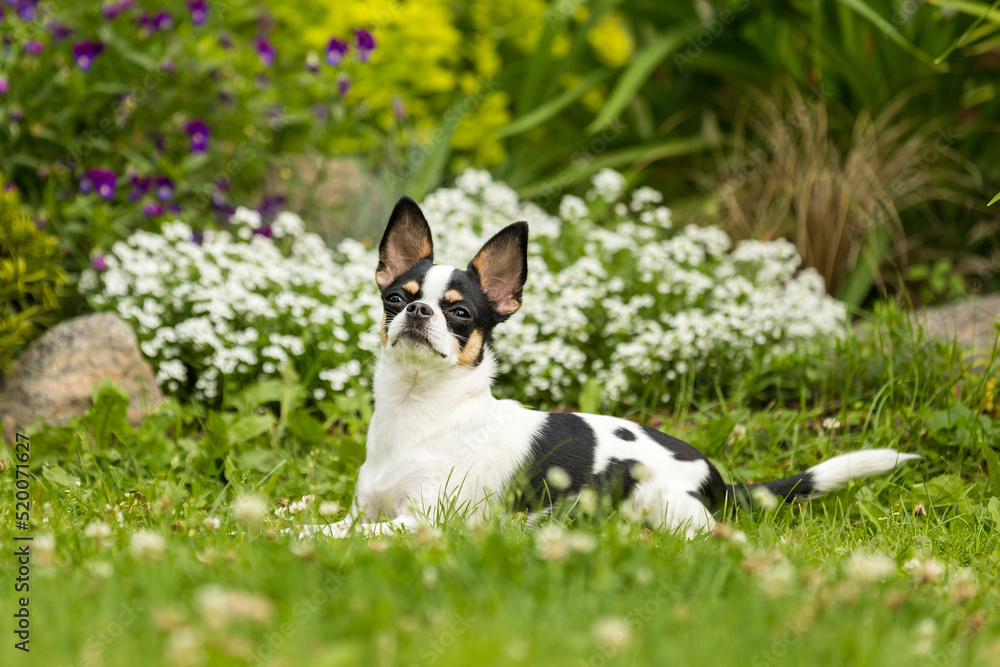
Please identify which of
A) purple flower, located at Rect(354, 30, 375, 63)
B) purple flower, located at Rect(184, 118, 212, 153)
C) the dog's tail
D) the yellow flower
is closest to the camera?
the dog's tail

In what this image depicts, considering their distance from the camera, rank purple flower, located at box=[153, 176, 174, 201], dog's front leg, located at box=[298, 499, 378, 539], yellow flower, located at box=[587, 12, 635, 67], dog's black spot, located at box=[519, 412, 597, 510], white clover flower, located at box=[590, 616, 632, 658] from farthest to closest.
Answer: yellow flower, located at box=[587, 12, 635, 67], purple flower, located at box=[153, 176, 174, 201], dog's black spot, located at box=[519, 412, 597, 510], dog's front leg, located at box=[298, 499, 378, 539], white clover flower, located at box=[590, 616, 632, 658]

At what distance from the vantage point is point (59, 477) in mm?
3549

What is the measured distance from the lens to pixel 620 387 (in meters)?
4.74

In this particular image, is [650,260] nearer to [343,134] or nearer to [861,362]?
[861,362]

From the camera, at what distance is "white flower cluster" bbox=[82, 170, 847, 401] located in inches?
187

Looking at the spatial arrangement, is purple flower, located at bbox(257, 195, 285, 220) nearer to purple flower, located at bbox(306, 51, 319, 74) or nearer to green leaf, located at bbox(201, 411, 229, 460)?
purple flower, located at bbox(306, 51, 319, 74)

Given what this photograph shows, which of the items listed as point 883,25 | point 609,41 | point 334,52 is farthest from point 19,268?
point 609,41

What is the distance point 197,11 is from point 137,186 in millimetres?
1168

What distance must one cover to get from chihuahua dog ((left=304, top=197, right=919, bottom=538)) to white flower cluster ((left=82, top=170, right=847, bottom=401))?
1.30 metres

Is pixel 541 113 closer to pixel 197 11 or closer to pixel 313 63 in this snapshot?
pixel 313 63

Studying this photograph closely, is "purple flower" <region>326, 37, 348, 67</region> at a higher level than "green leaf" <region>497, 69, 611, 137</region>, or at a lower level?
higher

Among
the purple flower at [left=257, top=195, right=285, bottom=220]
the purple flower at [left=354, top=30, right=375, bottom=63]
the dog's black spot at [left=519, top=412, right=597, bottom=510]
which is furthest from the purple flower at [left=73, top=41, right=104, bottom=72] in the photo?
the dog's black spot at [left=519, top=412, right=597, bottom=510]

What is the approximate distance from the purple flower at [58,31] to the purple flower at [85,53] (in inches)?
9.7

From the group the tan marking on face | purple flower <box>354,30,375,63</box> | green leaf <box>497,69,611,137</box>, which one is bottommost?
the tan marking on face
